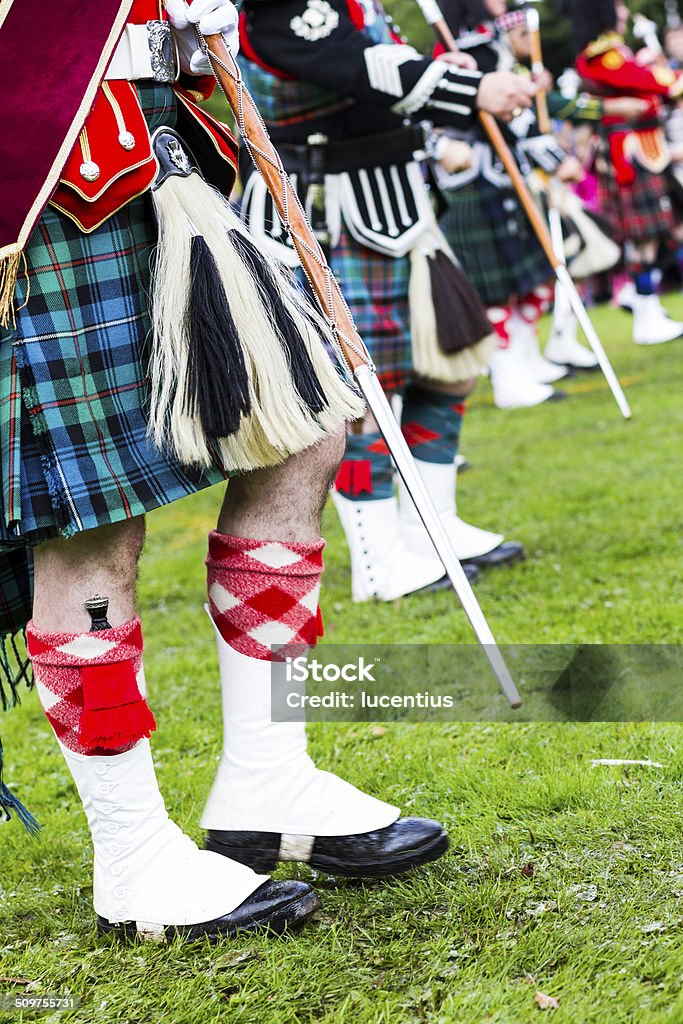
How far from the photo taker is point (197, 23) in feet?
5.69

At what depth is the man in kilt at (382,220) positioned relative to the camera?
3.02 meters

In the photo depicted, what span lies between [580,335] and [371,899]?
8404 mm

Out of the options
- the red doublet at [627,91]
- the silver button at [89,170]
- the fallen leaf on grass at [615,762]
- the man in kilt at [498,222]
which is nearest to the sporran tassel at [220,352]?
the silver button at [89,170]

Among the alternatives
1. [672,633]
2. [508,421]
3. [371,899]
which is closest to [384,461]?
[672,633]

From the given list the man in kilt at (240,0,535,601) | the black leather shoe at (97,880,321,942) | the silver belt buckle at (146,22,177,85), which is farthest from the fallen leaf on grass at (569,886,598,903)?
the man in kilt at (240,0,535,601)

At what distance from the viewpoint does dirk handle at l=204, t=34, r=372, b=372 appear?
180 cm

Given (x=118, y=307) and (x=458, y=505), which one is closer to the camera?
(x=118, y=307)

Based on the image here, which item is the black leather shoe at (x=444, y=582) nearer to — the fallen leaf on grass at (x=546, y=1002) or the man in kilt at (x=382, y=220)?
the man in kilt at (x=382, y=220)

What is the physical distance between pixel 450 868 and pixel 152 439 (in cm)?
84

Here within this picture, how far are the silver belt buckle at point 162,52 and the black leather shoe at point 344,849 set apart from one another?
112 centimetres

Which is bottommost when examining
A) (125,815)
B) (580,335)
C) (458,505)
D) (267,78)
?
(580,335)

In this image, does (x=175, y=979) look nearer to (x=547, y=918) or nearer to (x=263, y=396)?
(x=547, y=918)

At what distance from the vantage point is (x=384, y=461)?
364cm

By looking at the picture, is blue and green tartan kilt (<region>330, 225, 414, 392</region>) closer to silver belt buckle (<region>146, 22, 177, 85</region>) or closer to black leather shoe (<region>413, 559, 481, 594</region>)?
black leather shoe (<region>413, 559, 481, 594</region>)
